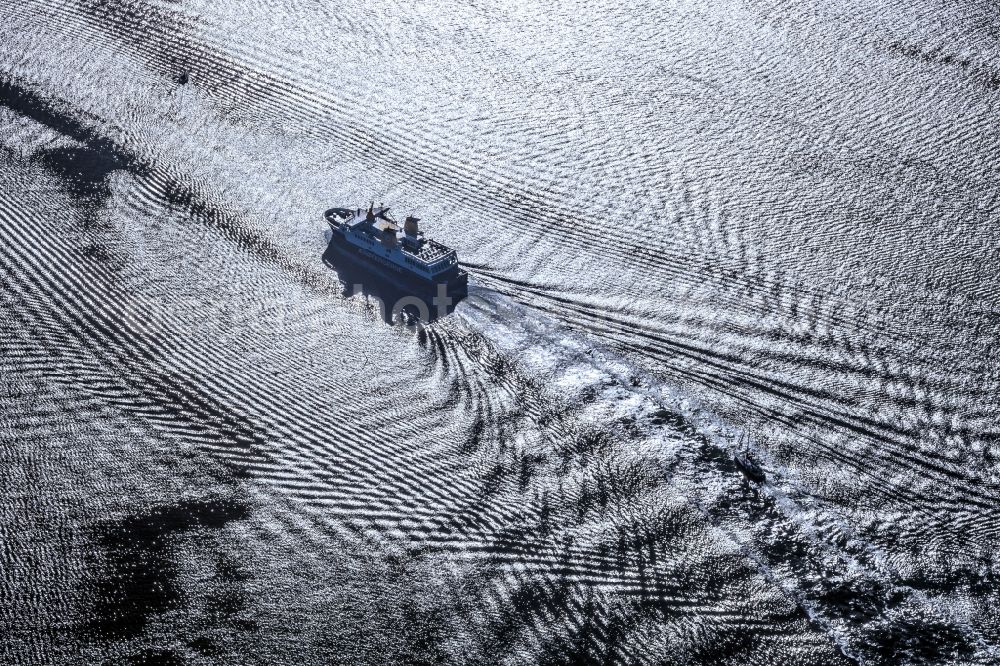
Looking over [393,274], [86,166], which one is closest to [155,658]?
[393,274]

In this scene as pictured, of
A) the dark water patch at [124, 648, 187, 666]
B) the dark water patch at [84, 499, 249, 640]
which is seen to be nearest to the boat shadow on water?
the dark water patch at [84, 499, 249, 640]

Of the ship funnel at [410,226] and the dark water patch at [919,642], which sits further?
the ship funnel at [410,226]

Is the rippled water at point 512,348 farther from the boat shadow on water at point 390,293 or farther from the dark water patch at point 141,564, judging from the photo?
the boat shadow on water at point 390,293

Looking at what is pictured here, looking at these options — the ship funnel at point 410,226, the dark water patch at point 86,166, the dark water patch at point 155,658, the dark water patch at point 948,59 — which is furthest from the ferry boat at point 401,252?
the dark water patch at point 948,59

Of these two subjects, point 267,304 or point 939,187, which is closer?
point 267,304

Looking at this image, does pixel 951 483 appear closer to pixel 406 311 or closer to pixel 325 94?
pixel 406 311

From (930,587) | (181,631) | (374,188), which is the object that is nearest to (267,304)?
(374,188)

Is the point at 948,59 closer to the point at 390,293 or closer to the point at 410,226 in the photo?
the point at 410,226
